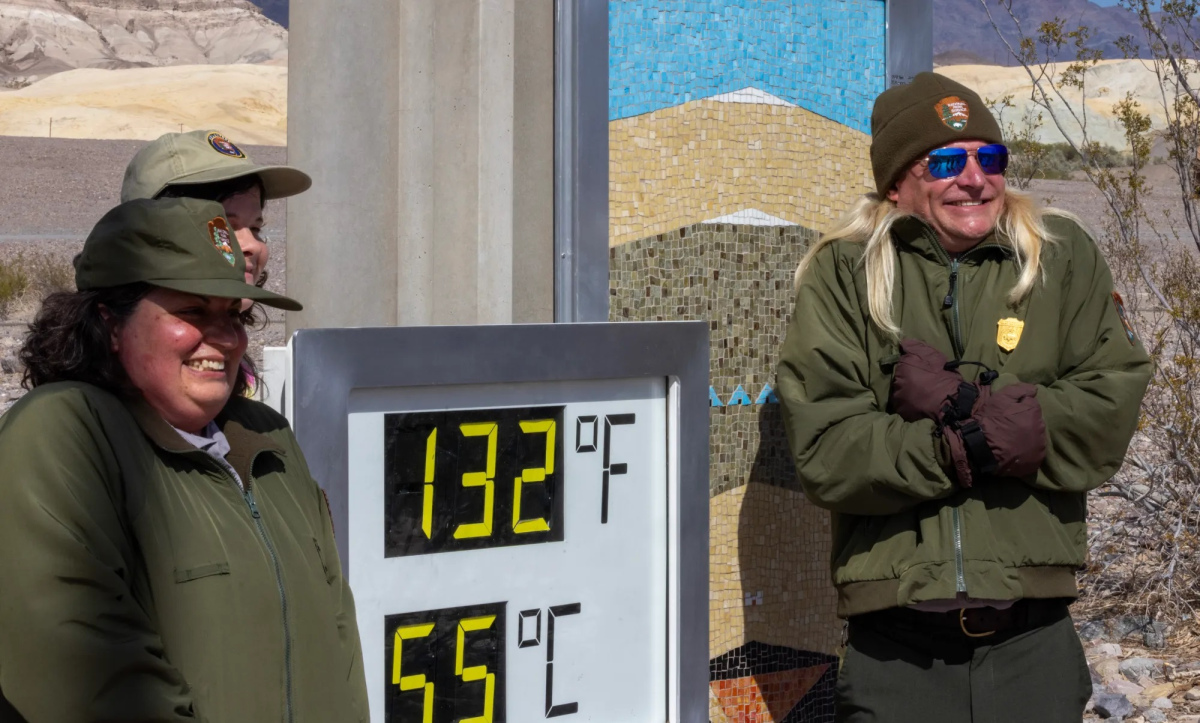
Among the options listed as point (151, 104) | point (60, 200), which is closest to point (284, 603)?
point (60, 200)

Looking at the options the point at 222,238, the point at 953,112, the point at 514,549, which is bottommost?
the point at 514,549

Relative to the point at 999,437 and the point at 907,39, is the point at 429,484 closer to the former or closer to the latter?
the point at 999,437

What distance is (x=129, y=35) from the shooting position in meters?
78.0

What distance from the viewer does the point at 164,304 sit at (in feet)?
6.60

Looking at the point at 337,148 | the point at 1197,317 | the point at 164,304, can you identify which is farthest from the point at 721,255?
the point at 1197,317

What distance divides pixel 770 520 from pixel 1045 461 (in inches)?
40.7

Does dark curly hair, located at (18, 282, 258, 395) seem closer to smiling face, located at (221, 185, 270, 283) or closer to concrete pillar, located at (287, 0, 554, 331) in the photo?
smiling face, located at (221, 185, 270, 283)

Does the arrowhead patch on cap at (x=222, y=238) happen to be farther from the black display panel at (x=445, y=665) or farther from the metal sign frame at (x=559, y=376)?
the black display panel at (x=445, y=665)

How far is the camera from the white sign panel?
9.09 ft

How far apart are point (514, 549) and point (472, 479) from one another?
0.20 meters

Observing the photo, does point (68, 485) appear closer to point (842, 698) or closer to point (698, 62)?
point (842, 698)

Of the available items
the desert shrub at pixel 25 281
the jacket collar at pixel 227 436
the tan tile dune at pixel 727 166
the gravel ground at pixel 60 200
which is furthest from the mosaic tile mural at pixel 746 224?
the desert shrub at pixel 25 281

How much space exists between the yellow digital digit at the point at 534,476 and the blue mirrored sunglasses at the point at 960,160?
1.07 meters

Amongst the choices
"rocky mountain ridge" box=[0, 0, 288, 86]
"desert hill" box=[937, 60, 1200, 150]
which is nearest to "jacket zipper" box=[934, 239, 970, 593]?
"desert hill" box=[937, 60, 1200, 150]
